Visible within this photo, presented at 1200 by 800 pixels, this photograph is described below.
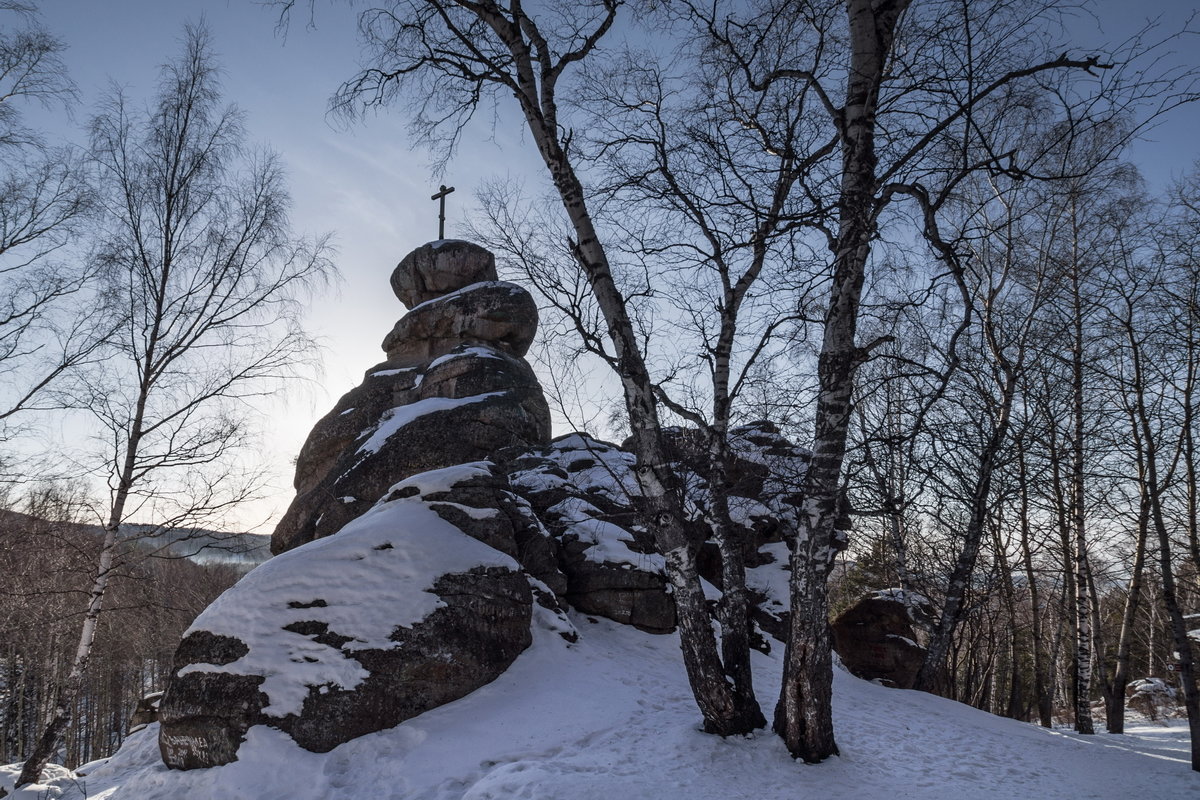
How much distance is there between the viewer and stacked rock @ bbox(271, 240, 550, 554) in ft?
43.0

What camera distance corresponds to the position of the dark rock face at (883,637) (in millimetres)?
11367

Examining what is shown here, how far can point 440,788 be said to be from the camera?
487 cm

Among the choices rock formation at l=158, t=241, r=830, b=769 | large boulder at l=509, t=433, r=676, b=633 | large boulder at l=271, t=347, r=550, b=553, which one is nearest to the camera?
rock formation at l=158, t=241, r=830, b=769

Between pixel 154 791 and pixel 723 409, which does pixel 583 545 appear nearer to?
pixel 723 409

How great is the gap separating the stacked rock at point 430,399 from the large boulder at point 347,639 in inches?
169

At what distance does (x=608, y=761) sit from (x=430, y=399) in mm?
10486

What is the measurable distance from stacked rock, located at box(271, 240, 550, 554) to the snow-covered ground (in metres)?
5.26

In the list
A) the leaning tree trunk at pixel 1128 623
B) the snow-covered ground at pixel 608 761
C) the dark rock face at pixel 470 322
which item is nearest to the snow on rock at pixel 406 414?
the dark rock face at pixel 470 322

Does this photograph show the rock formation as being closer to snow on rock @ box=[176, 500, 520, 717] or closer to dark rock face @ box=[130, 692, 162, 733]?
snow on rock @ box=[176, 500, 520, 717]

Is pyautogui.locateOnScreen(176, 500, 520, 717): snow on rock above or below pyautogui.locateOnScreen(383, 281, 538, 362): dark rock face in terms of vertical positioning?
below

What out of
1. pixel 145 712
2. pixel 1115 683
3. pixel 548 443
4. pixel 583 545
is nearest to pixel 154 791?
pixel 145 712

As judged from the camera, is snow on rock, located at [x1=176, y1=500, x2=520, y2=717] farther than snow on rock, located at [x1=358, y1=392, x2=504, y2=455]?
No

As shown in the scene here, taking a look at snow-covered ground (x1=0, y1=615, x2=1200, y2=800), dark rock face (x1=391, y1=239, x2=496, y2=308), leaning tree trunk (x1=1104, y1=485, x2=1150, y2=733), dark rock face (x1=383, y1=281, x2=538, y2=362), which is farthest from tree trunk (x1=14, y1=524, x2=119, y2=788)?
leaning tree trunk (x1=1104, y1=485, x2=1150, y2=733)

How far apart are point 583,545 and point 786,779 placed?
5.60 m
